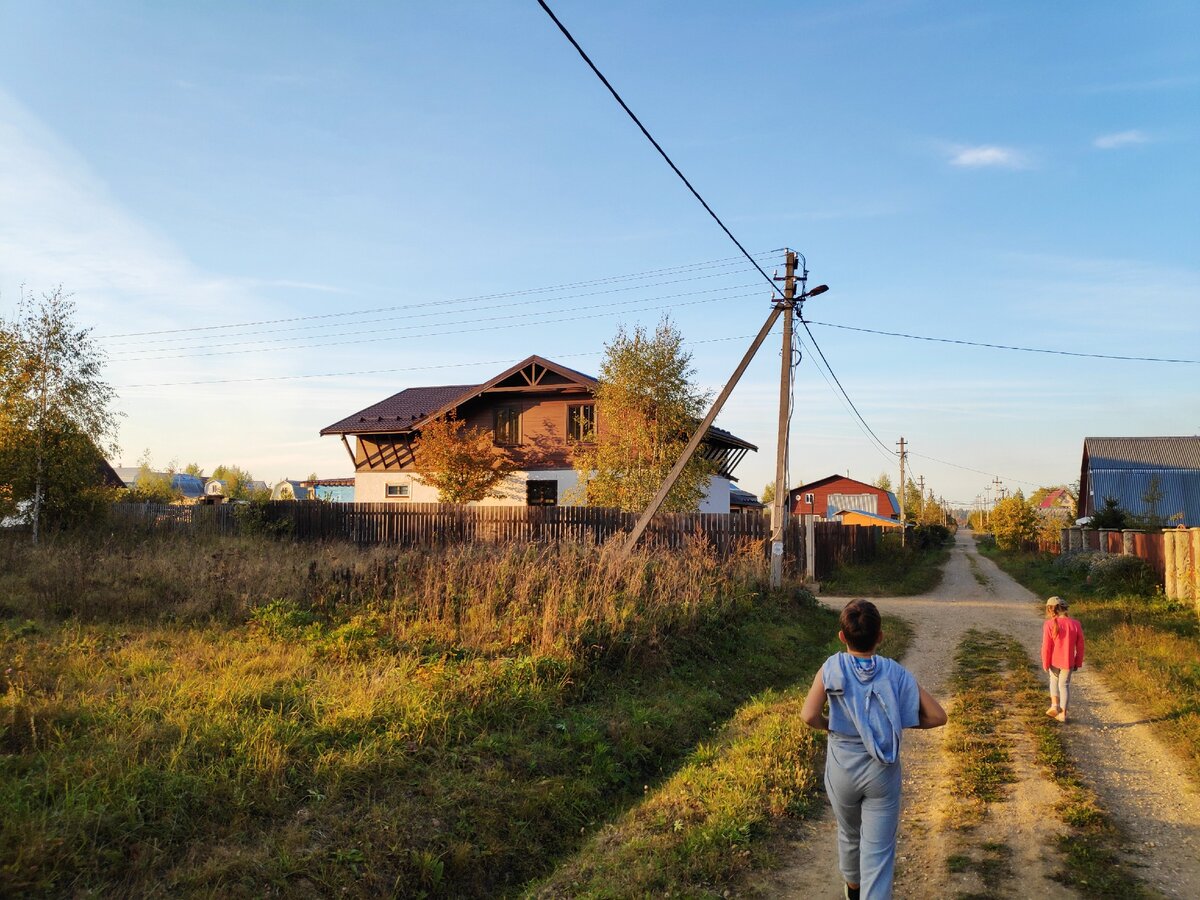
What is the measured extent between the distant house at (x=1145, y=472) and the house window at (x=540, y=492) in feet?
101

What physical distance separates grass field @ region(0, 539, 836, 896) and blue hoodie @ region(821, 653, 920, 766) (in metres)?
1.59

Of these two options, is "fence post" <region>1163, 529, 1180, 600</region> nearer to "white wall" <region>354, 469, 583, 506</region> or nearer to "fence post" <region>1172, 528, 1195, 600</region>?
"fence post" <region>1172, 528, 1195, 600</region>

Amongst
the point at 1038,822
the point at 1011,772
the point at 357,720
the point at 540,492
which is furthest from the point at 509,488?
the point at 1038,822

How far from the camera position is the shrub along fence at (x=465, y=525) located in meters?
19.6

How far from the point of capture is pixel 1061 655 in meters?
7.81

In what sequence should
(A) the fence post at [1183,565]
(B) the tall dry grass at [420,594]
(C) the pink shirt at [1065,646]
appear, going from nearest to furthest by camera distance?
(C) the pink shirt at [1065,646] → (B) the tall dry grass at [420,594] → (A) the fence post at [1183,565]

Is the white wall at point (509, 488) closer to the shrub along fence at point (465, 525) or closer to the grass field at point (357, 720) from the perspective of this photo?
the shrub along fence at point (465, 525)

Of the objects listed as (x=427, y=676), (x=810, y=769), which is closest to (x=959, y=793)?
(x=810, y=769)

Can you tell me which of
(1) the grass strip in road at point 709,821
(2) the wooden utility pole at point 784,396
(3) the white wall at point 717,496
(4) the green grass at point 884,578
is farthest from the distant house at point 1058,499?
(1) the grass strip in road at point 709,821

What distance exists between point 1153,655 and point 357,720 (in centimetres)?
1073

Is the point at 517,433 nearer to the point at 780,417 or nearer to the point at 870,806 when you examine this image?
the point at 780,417

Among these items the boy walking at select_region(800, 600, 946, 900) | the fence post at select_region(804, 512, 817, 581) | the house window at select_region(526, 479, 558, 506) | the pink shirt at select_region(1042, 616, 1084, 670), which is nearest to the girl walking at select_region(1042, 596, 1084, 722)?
the pink shirt at select_region(1042, 616, 1084, 670)

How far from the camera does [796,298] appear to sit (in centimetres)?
1770

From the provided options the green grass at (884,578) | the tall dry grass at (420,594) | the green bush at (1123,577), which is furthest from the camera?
the green grass at (884,578)
